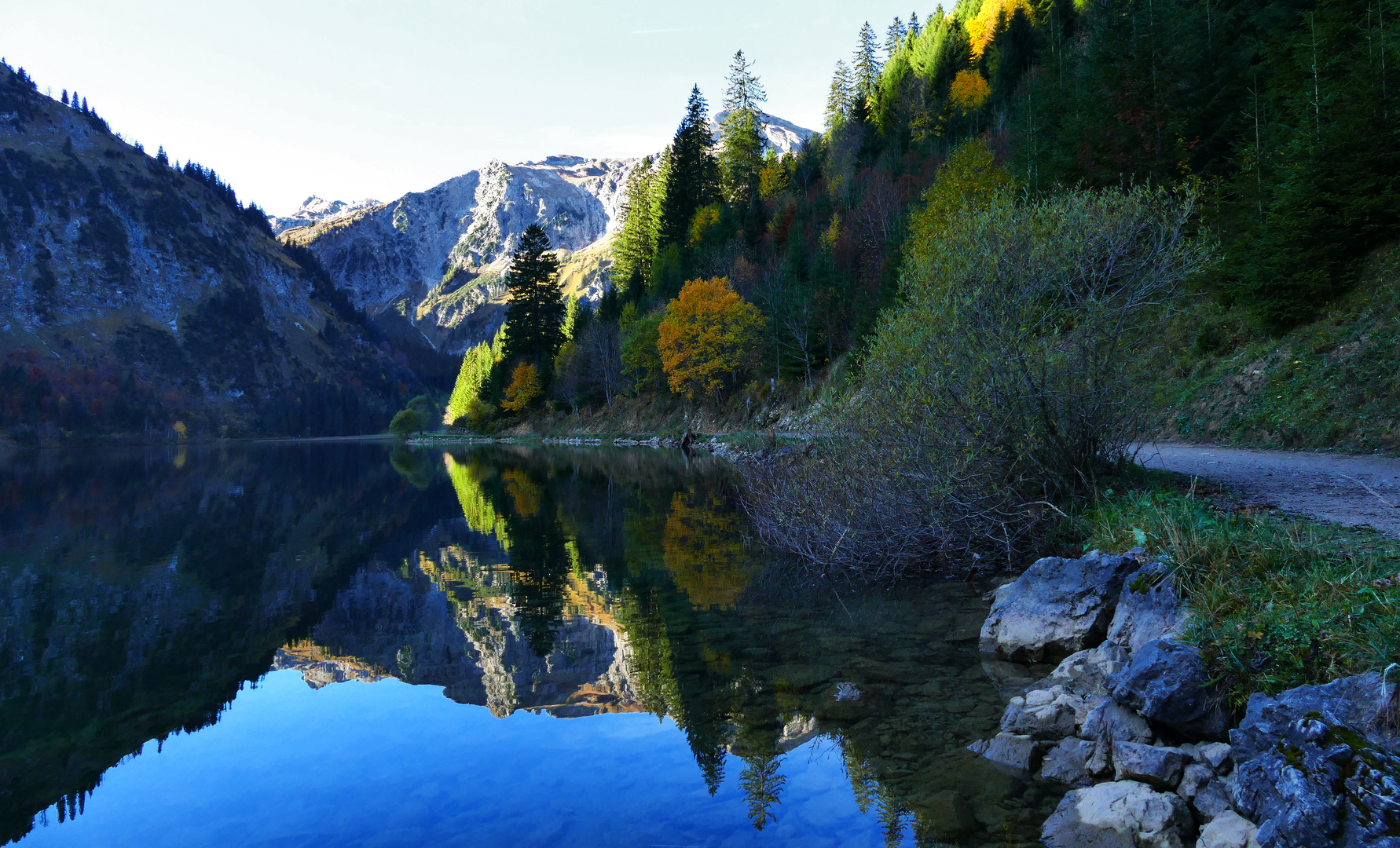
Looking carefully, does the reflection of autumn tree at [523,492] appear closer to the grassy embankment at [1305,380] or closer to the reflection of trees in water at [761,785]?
the reflection of trees in water at [761,785]

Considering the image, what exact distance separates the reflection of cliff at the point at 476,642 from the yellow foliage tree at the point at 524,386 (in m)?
69.0

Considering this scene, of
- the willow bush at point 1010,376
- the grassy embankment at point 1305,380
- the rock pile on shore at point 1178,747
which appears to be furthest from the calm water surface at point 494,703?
the grassy embankment at point 1305,380

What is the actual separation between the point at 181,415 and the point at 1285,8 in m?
194

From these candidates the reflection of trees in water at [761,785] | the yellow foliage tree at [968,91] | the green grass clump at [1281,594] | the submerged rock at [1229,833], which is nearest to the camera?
the submerged rock at [1229,833]

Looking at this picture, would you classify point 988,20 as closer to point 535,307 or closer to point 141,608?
point 535,307

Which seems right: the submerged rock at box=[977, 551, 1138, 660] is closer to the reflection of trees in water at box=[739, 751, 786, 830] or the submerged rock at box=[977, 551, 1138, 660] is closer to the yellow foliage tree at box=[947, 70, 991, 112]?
the reflection of trees in water at box=[739, 751, 786, 830]

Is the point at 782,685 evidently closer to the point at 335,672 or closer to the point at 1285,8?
the point at 335,672

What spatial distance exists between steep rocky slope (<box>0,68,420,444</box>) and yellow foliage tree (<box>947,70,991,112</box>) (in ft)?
524

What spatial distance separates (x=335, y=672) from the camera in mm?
10516

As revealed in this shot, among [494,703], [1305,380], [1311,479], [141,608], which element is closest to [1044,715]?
[494,703]

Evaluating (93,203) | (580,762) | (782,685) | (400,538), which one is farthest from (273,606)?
(93,203)

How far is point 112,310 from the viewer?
537ft

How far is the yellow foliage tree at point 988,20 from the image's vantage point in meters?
70.3

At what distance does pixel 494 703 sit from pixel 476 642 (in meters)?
2.49
